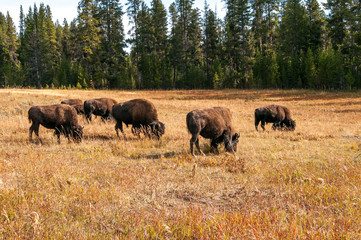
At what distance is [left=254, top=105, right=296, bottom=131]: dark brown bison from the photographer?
1594cm

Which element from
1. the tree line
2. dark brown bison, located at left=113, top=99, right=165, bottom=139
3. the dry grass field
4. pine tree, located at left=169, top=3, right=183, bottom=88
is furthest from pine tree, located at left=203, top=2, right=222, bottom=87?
the dry grass field

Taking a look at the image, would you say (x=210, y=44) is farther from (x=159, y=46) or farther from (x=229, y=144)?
(x=229, y=144)

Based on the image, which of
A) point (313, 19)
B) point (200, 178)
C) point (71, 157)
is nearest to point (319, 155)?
point (200, 178)

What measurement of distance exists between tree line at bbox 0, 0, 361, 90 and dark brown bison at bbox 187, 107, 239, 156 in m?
41.2

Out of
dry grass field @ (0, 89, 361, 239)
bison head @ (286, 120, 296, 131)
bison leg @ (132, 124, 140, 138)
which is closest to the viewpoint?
dry grass field @ (0, 89, 361, 239)

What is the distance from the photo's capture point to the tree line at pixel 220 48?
151 ft

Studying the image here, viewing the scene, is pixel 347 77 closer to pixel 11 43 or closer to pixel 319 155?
pixel 319 155

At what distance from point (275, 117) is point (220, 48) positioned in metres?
42.0

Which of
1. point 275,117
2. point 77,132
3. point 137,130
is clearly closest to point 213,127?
point 137,130

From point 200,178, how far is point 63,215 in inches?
124

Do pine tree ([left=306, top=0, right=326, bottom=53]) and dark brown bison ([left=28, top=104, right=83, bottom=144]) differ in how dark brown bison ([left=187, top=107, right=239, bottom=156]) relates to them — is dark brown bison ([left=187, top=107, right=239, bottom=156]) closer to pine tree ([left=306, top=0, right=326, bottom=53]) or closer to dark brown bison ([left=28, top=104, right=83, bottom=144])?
dark brown bison ([left=28, top=104, right=83, bottom=144])

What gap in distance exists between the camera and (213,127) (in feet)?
28.9

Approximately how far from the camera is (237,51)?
51.0 m

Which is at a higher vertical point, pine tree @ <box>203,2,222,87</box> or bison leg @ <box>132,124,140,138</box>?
pine tree @ <box>203,2,222,87</box>
